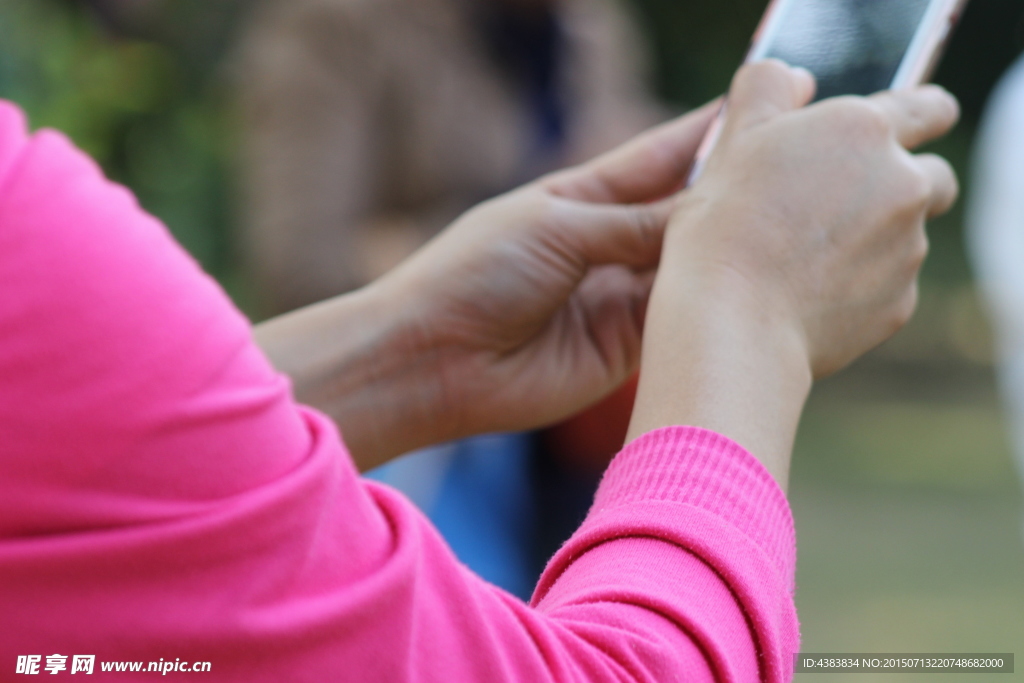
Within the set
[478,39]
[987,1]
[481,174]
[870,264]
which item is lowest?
[987,1]

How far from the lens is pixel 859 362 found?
4.56 meters

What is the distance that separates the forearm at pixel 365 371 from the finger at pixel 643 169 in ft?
0.74

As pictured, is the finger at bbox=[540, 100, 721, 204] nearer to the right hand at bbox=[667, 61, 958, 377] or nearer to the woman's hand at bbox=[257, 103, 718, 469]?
the woman's hand at bbox=[257, 103, 718, 469]

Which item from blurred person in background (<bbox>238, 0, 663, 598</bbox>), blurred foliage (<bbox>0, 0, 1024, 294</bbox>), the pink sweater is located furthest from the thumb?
blurred foliage (<bbox>0, 0, 1024, 294</bbox>)

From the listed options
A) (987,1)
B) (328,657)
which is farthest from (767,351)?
(987,1)

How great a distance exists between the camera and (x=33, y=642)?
0.36m

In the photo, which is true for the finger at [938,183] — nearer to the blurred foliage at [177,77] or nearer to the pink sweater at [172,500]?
the pink sweater at [172,500]

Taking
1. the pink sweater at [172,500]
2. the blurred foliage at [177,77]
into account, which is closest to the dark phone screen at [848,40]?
the pink sweater at [172,500]

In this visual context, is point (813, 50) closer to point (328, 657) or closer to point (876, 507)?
point (328, 657)

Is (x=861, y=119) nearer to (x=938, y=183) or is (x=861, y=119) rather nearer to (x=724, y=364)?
(x=938, y=183)

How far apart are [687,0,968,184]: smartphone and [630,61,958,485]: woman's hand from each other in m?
0.06

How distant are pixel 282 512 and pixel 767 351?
34cm

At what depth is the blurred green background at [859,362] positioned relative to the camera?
2670mm

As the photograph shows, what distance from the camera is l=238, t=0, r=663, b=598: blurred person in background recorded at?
1.55m
